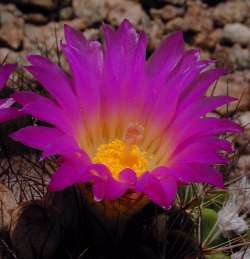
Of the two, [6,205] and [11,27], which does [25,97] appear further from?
[11,27]

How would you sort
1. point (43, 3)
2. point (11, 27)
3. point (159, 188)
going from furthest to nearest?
point (43, 3) < point (11, 27) < point (159, 188)

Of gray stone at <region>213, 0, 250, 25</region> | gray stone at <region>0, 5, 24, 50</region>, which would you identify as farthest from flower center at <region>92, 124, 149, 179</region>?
gray stone at <region>213, 0, 250, 25</region>

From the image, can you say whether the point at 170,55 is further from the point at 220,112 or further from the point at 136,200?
the point at 220,112

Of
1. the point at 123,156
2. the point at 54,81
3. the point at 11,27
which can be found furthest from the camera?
the point at 11,27

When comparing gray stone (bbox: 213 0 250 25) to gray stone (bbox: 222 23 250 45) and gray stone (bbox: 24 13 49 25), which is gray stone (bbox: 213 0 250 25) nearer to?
gray stone (bbox: 222 23 250 45)

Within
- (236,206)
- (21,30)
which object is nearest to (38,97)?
(236,206)

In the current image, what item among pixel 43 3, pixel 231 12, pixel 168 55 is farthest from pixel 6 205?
pixel 231 12

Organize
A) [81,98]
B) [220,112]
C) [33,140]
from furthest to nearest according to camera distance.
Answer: [220,112], [81,98], [33,140]

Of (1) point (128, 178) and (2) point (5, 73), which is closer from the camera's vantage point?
(1) point (128, 178)
